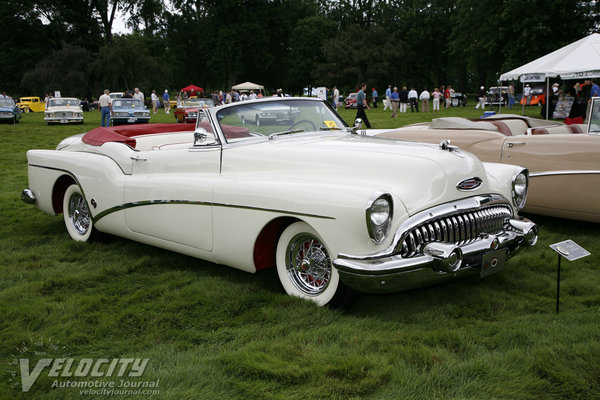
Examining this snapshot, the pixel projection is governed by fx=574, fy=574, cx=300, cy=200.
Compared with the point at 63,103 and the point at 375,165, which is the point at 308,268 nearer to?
the point at 375,165

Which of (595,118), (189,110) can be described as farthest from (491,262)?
(189,110)

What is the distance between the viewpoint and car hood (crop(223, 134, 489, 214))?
3.89 metres

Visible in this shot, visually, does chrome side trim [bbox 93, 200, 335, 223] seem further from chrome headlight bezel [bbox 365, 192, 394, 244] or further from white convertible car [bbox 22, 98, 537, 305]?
chrome headlight bezel [bbox 365, 192, 394, 244]

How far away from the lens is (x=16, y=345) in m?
3.58

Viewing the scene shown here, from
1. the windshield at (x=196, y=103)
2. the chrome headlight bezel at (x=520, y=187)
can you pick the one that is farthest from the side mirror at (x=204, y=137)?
the windshield at (x=196, y=103)

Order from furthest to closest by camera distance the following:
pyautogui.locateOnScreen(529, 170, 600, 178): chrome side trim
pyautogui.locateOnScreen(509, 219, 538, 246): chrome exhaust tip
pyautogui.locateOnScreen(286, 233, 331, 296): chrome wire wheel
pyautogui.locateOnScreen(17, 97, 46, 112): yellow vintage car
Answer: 1. pyautogui.locateOnScreen(17, 97, 46, 112): yellow vintage car
2. pyautogui.locateOnScreen(529, 170, 600, 178): chrome side trim
3. pyautogui.locateOnScreen(509, 219, 538, 246): chrome exhaust tip
4. pyautogui.locateOnScreen(286, 233, 331, 296): chrome wire wheel

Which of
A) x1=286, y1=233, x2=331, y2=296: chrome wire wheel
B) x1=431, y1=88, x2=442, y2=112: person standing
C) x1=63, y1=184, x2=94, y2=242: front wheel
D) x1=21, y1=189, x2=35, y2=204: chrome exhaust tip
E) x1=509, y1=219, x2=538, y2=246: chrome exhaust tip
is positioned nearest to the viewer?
x1=286, y1=233, x2=331, y2=296: chrome wire wheel

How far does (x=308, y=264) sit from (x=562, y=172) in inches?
132

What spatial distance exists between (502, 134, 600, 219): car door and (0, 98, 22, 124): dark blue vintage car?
26.3 metres

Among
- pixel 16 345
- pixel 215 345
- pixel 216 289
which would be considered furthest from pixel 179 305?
pixel 16 345

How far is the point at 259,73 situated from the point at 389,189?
223ft

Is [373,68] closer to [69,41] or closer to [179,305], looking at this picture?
[69,41]

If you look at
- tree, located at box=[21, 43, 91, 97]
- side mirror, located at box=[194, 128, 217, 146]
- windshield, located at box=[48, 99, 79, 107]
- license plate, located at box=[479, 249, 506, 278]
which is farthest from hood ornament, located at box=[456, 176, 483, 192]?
tree, located at box=[21, 43, 91, 97]

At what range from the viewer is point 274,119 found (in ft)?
16.8
